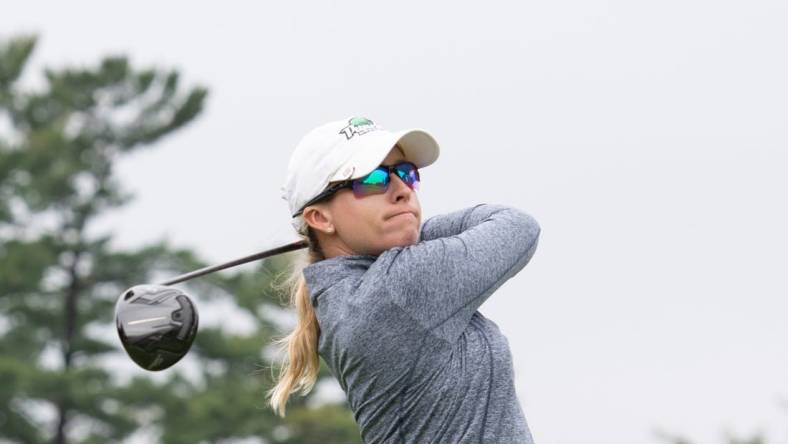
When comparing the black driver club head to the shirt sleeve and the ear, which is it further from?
the shirt sleeve

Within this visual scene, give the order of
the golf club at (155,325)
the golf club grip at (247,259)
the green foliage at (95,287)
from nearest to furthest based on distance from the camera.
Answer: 1. the golf club at (155,325)
2. the golf club grip at (247,259)
3. the green foliage at (95,287)

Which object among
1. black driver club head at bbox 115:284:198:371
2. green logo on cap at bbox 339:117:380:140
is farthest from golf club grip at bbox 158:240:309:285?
green logo on cap at bbox 339:117:380:140

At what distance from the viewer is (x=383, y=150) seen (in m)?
4.16

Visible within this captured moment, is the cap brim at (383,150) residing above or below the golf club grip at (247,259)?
above

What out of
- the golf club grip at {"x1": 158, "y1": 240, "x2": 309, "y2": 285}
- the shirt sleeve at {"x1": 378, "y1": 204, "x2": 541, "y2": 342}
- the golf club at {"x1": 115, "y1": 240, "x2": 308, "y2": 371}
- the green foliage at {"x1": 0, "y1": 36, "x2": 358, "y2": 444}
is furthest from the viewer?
the green foliage at {"x1": 0, "y1": 36, "x2": 358, "y2": 444}

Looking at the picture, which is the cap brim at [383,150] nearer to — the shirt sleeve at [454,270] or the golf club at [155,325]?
the shirt sleeve at [454,270]

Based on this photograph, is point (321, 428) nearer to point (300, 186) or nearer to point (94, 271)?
point (94, 271)

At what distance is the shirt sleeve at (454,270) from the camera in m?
4.02

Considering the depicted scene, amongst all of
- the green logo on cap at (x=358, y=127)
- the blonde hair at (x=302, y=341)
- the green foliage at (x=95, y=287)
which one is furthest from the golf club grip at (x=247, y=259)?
the green foliage at (x=95, y=287)

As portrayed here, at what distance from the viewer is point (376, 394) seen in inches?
163

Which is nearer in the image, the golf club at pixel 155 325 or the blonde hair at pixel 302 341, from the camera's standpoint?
the golf club at pixel 155 325

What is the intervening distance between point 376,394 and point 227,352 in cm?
2585

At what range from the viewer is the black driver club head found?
418cm

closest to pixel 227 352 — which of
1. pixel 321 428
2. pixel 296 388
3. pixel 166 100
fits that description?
pixel 321 428
